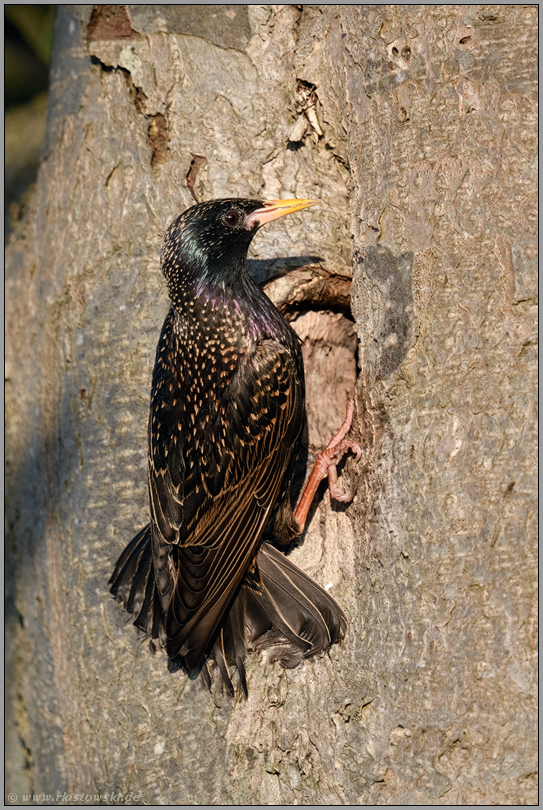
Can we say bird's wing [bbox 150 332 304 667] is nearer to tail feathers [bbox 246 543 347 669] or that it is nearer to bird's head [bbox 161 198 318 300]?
tail feathers [bbox 246 543 347 669]

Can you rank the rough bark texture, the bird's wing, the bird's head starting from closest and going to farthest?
the rough bark texture, the bird's wing, the bird's head

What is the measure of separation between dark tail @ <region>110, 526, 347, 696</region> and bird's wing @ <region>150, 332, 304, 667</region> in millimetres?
148

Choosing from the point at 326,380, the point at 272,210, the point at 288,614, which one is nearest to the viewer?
the point at 288,614

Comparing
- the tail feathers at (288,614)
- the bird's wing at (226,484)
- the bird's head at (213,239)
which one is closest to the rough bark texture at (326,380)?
the tail feathers at (288,614)

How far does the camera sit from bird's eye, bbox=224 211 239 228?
8.71 feet

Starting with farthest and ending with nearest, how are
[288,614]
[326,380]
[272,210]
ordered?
[326,380], [272,210], [288,614]

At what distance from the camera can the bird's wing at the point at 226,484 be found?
246cm

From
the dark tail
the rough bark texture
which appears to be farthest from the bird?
the rough bark texture

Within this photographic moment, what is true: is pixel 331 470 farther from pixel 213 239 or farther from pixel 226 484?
pixel 213 239

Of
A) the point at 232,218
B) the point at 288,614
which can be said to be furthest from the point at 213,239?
the point at 288,614

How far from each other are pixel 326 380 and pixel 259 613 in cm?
115

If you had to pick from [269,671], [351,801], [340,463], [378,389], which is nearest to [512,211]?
[378,389]

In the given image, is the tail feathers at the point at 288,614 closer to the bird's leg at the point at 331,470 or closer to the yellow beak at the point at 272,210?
the bird's leg at the point at 331,470

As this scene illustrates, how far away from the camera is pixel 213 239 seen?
2668 millimetres
